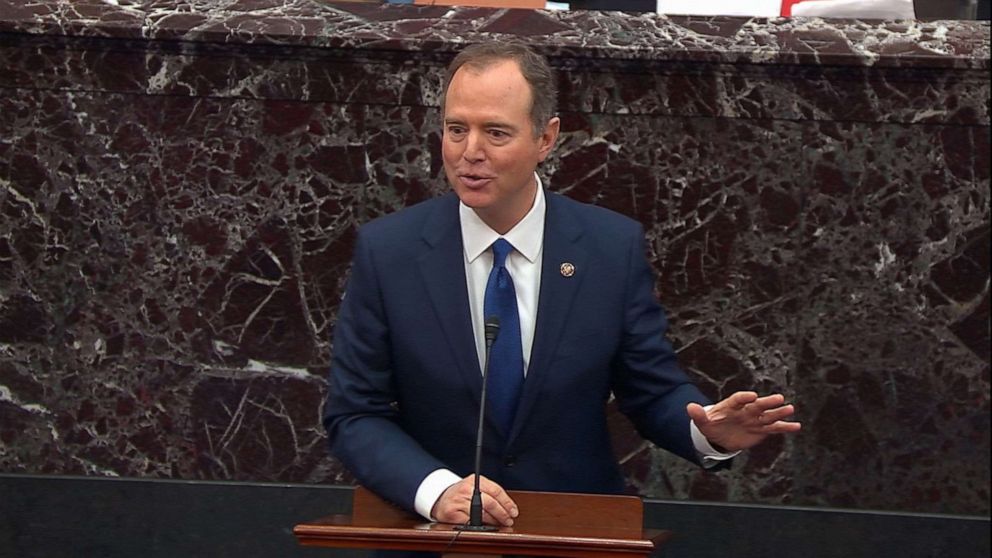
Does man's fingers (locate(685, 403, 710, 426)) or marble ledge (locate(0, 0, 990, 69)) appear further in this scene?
marble ledge (locate(0, 0, 990, 69))

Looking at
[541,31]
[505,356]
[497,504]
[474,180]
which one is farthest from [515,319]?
[541,31]

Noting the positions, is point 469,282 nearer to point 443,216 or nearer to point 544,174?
point 443,216

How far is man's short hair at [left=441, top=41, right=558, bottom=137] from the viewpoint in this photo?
132 inches

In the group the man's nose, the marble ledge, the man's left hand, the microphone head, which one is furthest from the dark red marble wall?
the microphone head

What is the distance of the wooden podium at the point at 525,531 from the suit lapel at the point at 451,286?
1.11 feet

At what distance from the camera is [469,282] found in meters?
3.39

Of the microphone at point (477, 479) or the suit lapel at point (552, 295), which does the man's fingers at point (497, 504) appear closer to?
the microphone at point (477, 479)

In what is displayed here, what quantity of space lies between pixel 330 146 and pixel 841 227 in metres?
1.37

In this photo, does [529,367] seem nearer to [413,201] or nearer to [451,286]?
[451,286]

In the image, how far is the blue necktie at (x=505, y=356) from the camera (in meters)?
3.35

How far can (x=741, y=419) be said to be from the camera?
10.0 ft

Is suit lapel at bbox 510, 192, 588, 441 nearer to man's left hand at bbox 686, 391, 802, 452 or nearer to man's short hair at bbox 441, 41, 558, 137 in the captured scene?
man's short hair at bbox 441, 41, 558, 137

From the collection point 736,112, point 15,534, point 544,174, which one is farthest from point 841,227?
point 15,534

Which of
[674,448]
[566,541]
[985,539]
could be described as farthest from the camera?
[985,539]
